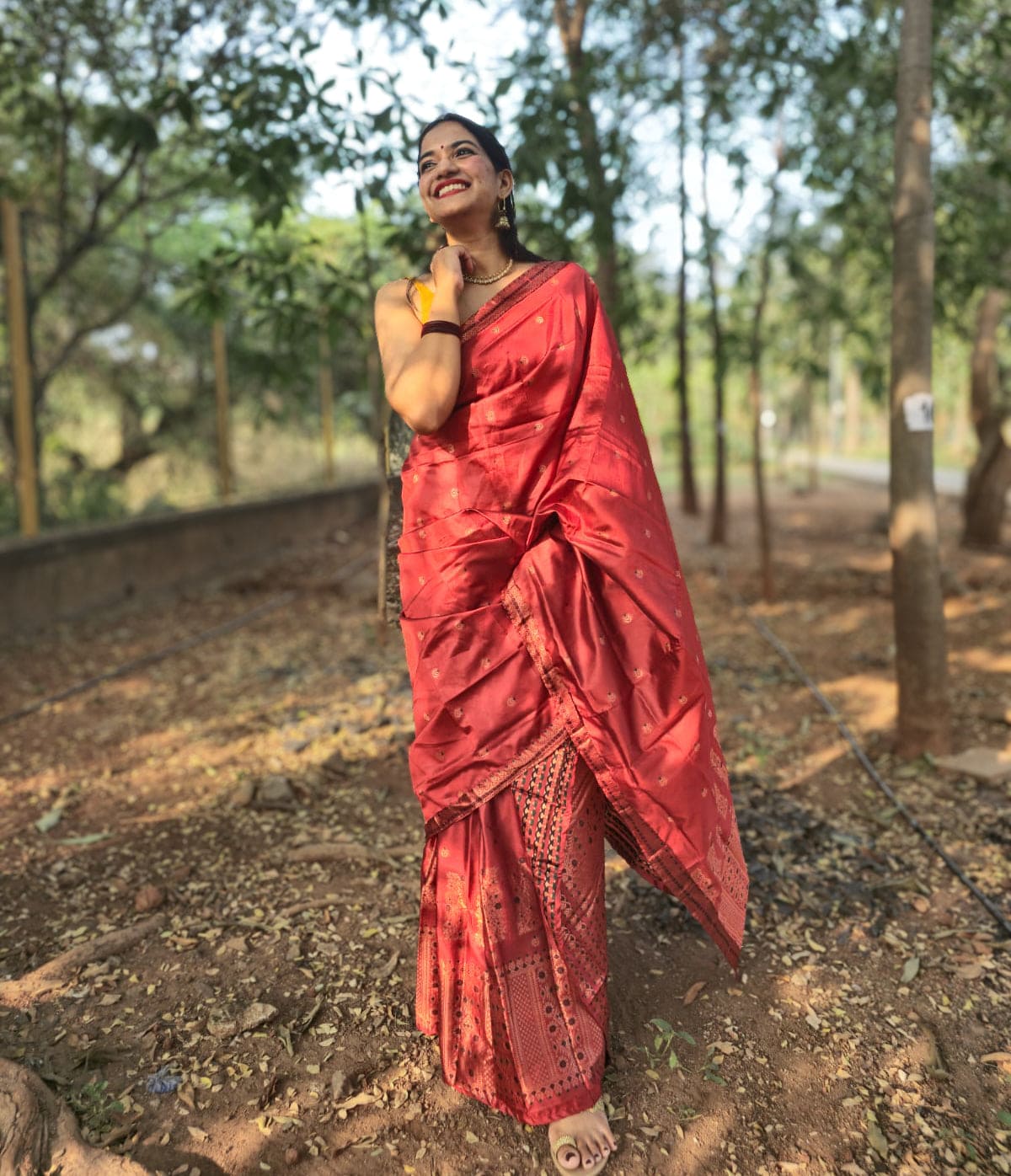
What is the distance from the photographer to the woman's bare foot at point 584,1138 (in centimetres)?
185

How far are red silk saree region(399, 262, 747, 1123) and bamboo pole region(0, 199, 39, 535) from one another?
14.5 feet

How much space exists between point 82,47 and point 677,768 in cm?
681

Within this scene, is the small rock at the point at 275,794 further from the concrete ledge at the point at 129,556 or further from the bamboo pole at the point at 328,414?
the bamboo pole at the point at 328,414

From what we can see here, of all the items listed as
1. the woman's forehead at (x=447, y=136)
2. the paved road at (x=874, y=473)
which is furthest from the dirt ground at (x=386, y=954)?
the paved road at (x=874, y=473)

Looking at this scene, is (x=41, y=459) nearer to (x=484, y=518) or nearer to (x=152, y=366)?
(x=152, y=366)

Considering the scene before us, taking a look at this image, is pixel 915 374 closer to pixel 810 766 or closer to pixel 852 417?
pixel 810 766

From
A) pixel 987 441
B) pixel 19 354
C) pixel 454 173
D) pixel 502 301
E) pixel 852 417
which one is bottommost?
pixel 987 441

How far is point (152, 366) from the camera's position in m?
8.85

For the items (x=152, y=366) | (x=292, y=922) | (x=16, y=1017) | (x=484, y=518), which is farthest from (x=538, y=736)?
(x=152, y=366)

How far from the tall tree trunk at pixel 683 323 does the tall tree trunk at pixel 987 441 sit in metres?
2.81

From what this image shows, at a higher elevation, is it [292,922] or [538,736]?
[538,736]

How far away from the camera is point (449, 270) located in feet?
6.35

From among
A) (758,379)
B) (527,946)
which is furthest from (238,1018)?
(758,379)

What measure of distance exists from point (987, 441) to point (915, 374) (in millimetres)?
6116
